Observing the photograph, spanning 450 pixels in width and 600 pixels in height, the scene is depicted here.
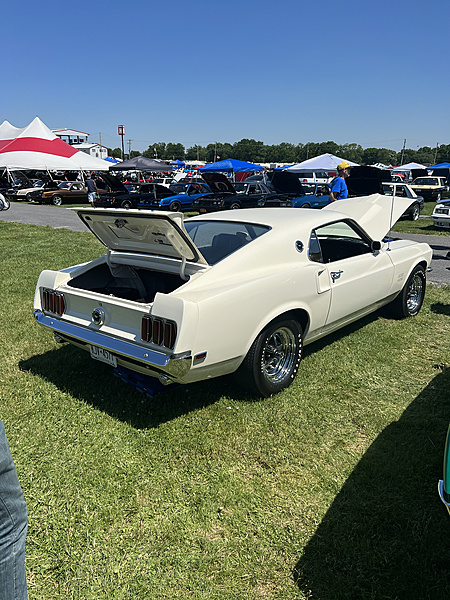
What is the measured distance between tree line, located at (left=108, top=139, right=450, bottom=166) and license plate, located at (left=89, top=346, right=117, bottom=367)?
12091cm

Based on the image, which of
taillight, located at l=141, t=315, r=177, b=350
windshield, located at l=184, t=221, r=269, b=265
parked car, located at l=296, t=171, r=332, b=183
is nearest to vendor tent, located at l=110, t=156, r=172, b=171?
parked car, located at l=296, t=171, r=332, b=183

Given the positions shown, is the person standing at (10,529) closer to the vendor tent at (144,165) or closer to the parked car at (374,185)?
the parked car at (374,185)

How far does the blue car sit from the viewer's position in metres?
20.2

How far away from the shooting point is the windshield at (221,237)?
12.2 ft

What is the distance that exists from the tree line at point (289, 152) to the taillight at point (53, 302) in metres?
120

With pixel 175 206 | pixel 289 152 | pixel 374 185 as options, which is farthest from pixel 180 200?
pixel 289 152

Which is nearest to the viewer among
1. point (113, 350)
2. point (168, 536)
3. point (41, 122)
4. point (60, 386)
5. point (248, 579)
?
point (248, 579)

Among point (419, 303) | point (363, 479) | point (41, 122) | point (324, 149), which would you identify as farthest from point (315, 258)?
point (324, 149)

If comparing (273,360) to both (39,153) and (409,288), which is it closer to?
(409,288)

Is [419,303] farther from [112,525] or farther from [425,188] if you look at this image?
[425,188]

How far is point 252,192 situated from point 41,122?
19.7 m

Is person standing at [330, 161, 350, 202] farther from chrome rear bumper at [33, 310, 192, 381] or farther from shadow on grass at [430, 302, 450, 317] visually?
chrome rear bumper at [33, 310, 192, 381]

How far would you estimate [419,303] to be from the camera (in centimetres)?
584

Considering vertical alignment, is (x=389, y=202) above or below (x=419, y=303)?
above
